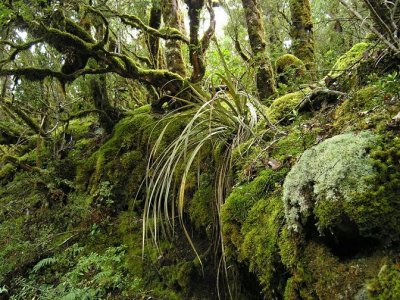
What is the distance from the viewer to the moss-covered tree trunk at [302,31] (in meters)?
5.48

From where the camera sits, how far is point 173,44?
4.49 metres

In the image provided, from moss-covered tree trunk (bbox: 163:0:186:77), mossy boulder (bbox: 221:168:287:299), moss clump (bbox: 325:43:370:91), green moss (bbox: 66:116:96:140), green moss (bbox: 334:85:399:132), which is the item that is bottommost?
mossy boulder (bbox: 221:168:287:299)

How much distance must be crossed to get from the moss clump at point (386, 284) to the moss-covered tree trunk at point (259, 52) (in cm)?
360

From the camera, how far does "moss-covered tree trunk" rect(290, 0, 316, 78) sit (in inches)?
216

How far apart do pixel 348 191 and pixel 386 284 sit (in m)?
0.32

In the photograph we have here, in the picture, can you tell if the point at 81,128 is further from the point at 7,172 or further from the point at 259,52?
the point at 259,52

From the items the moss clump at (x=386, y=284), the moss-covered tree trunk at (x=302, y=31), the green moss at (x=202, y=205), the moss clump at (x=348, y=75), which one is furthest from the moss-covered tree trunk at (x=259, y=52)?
the moss clump at (x=386, y=284)

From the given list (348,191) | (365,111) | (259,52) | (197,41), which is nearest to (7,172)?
(197,41)

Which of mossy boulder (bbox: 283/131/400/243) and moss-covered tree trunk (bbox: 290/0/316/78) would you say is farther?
moss-covered tree trunk (bbox: 290/0/316/78)

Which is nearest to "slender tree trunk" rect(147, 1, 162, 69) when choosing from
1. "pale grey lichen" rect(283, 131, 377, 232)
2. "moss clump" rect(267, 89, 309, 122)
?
"moss clump" rect(267, 89, 309, 122)

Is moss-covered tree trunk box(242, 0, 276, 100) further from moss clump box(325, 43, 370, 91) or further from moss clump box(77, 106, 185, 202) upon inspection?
moss clump box(325, 43, 370, 91)

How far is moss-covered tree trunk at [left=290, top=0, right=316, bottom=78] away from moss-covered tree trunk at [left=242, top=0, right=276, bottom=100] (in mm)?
919

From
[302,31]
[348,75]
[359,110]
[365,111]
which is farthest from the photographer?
[302,31]

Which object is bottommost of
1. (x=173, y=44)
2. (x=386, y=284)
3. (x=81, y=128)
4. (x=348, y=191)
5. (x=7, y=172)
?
(x=386, y=284)
